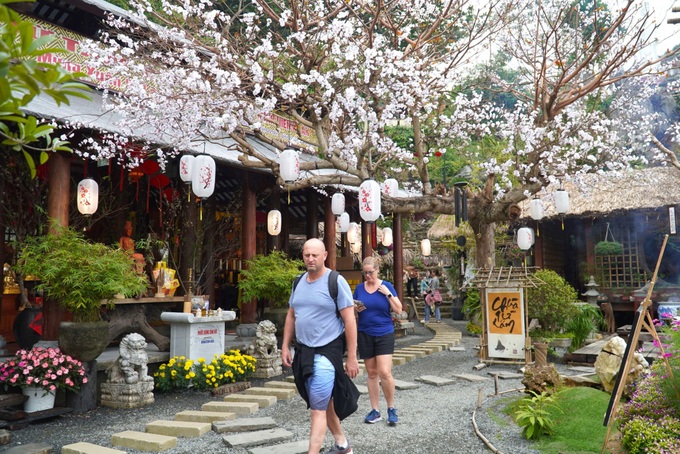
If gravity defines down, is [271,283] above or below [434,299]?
above

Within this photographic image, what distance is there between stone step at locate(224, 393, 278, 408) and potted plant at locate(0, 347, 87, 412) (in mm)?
Answer: 2039

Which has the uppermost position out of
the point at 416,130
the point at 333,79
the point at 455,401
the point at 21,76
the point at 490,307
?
the point at 333,79

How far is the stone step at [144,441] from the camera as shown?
18.2 ft

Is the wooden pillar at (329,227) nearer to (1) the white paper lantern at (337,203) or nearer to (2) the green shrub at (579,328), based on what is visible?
(1) the white paper lantern at (337,203)

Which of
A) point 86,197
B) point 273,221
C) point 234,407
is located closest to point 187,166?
point 86,197

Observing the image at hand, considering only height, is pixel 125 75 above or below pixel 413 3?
below

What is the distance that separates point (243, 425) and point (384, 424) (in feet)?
5.08

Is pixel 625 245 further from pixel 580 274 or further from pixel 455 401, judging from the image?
pixel 455 401

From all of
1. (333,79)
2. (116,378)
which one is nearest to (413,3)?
(333,79)

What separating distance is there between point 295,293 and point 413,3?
10175 millimetres

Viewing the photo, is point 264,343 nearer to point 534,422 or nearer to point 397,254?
point 534,422

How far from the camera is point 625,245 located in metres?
19.5

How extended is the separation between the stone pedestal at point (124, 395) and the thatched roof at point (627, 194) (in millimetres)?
13766

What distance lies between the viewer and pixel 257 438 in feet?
18.5
